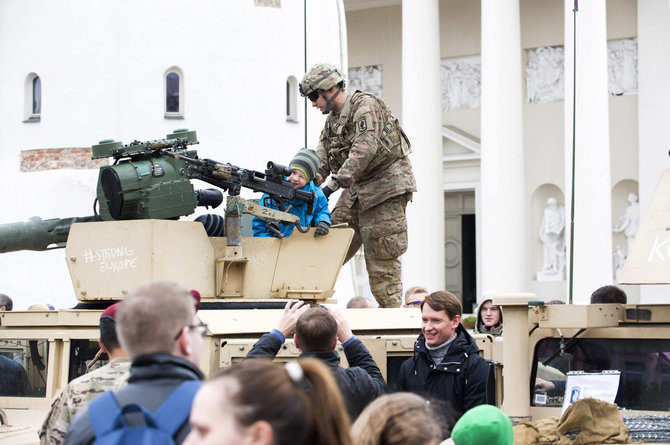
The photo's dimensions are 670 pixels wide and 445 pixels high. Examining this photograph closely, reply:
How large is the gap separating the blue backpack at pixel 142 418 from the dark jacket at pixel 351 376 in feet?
5.40

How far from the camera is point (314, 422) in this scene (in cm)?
259

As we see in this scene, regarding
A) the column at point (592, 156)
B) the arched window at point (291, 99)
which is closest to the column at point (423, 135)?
the column at point (592, 156)

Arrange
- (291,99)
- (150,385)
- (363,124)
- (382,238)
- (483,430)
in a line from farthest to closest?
(291,99), (382,238), (363,124), (483,430), (150,385)

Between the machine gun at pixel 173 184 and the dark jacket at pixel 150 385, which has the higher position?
the machine gun at pixel 173 184

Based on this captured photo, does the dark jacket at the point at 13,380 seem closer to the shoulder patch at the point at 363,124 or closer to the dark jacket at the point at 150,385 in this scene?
the shoulder patch at the point at 363,124

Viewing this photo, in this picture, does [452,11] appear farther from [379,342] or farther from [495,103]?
[379,342]

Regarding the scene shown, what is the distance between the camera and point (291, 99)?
21.4m

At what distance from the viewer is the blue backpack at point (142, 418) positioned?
3.03 metres

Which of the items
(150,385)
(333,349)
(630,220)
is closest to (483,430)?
(150,385)

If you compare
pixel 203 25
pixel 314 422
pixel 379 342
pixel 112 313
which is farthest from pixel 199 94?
pixel 314 422

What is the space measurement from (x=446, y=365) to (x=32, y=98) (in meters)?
16.1

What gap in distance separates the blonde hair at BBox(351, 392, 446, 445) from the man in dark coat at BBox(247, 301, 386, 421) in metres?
1.76

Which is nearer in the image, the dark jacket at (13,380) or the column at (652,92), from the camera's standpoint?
the dark jacket at (13,380)

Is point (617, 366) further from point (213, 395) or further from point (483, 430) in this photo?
point (213, 395)
